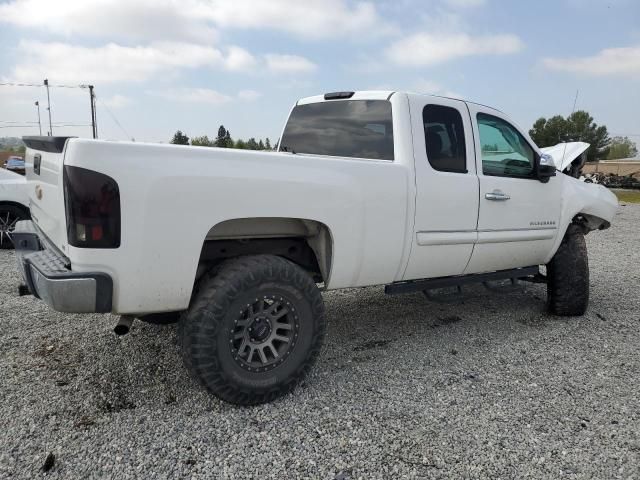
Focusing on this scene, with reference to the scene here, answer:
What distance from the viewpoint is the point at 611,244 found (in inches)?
384

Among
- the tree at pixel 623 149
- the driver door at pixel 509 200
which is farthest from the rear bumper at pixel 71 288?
the tree at pixel 623 149

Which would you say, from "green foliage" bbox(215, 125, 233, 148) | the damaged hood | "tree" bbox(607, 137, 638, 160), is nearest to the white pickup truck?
the damaged hood

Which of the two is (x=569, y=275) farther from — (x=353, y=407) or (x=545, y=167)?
(x=353, y=407)

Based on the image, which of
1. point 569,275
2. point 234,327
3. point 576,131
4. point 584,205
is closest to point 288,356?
point 234,327

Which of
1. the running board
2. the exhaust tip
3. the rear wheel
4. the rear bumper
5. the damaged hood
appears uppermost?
the damaged hood

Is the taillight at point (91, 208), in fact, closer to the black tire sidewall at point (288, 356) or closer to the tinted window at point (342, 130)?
the black tire sidewall at point (288, 356)

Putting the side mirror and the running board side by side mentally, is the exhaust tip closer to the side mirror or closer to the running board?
the running board

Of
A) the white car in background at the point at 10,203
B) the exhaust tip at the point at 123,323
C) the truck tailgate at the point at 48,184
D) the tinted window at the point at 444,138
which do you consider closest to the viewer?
the truck tailgate at the point at 48,184

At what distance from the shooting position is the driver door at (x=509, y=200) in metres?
4.03

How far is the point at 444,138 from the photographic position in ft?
12.6

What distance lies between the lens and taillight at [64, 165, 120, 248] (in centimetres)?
240

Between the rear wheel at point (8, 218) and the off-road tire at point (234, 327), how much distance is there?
6.08m

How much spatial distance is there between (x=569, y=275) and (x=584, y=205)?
2.25 feet

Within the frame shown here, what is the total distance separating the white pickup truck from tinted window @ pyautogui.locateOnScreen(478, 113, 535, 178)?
0.5 inches
